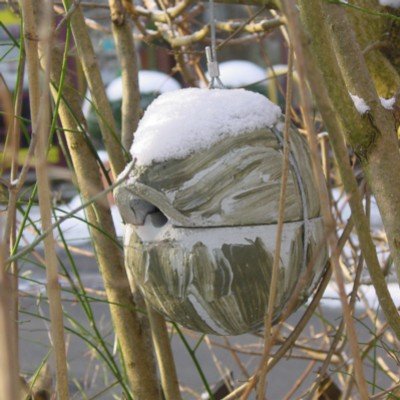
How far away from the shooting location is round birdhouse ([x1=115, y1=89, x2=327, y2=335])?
2.98ft

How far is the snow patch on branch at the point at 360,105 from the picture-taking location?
2.98ft

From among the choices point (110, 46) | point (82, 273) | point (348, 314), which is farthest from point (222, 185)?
point (110, 46)

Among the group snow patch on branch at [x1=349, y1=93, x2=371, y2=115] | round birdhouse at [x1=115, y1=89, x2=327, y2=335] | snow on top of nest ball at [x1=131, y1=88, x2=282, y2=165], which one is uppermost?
snow on top of nest ball at [x1=131, y1=88, x2=282, y2=165]

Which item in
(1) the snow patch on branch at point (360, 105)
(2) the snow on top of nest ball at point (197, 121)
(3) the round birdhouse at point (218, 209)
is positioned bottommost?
(3) the round birdhouse at point (218, 209)

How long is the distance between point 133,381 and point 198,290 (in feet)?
1.52

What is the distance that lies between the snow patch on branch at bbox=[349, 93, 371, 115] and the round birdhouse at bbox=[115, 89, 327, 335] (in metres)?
0.09

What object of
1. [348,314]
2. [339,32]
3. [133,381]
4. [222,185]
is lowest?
[348,314]

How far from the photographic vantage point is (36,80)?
768mm

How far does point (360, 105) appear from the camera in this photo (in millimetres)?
915

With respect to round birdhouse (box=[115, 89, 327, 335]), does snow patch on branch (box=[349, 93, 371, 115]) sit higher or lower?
higher

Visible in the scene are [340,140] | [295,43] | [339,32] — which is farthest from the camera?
[339,32]

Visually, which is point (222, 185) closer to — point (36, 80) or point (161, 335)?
point (36, 80)

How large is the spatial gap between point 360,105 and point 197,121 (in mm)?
188

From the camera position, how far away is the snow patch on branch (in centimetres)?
91
